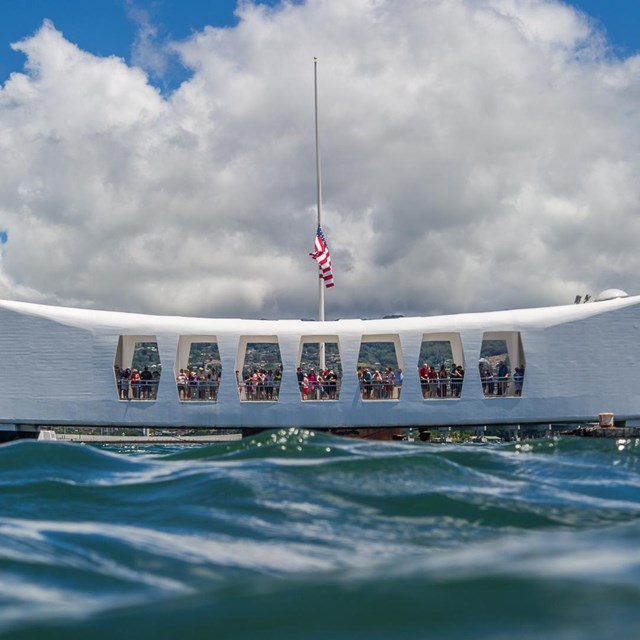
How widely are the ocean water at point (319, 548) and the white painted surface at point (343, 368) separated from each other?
1740 cm

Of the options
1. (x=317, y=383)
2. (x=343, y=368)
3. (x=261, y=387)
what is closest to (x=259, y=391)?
(x=261, y=387)

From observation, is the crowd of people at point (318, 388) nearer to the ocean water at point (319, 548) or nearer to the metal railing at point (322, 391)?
the metal railing at point (322, 391)

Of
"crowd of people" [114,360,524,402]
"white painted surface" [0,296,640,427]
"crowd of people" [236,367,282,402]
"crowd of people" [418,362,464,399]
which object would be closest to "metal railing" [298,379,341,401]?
"crowd of people" [114,360,524,402]

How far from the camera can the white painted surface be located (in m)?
31.8

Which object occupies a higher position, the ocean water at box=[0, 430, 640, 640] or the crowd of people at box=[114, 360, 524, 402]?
the crowd of people at box=[114, 360, 524, 402]

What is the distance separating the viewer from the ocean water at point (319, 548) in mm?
6508

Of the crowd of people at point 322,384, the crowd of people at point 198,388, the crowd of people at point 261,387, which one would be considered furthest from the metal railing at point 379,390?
the crowd of people at point 198,388

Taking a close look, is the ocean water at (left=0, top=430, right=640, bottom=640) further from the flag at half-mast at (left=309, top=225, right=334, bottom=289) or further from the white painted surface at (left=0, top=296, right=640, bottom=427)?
the flag at half-mast at (left=309, top=225, right=334, bottom=289)

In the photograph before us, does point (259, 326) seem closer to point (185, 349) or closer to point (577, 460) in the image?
point (185, 349)

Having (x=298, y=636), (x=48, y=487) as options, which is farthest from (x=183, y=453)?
(x=298, y=636)

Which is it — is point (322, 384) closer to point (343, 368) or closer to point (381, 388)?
point (343, 368)

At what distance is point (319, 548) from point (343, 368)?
78.4 feet

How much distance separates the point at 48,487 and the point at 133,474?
155cm

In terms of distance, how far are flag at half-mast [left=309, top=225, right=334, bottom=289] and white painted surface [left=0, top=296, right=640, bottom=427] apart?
4500mm
